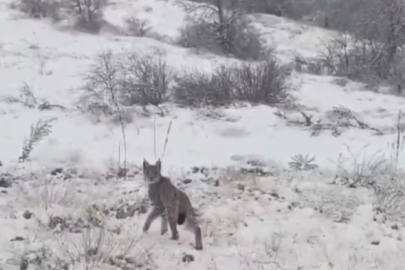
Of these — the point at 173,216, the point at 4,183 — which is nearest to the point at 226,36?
the point at 4,183

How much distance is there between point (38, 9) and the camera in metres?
28.3

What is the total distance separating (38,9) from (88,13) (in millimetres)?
2247

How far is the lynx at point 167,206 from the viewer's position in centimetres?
516

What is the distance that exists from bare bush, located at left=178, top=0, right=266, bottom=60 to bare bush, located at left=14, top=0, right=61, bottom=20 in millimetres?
5950

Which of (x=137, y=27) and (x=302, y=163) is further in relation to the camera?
(x=137, y=27)

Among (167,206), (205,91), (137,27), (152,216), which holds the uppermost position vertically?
(137,27)

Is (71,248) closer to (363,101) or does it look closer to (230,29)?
(363,101)

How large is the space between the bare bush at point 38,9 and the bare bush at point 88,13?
103cm

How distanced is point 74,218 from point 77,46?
61.1 feet

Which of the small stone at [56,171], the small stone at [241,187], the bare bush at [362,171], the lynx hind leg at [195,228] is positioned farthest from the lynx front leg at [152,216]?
the bare bush at [362,171]

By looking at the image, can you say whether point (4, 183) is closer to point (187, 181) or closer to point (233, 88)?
point (187, 181)

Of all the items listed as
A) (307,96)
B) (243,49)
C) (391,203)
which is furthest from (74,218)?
(243,49)

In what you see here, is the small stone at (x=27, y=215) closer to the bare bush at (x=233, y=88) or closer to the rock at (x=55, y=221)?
the rock at (x=55, y=221)

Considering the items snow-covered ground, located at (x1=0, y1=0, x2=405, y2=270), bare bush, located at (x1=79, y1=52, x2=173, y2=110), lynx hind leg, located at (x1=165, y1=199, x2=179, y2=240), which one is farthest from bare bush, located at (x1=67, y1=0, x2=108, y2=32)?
lynx hind leg, located at (x1=165, y1=199, x2=179, y2=240)
